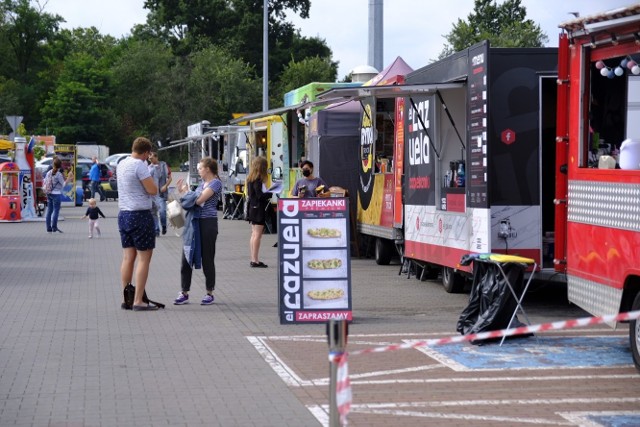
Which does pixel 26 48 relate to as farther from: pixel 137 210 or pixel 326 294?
pixel 326 294

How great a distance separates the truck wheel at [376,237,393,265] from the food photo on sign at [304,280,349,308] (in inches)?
292

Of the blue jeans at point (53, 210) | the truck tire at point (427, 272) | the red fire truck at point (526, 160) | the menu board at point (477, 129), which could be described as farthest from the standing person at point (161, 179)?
the menu board at point (477, 129)

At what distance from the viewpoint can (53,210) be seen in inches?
1072

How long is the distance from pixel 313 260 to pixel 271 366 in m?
2.47

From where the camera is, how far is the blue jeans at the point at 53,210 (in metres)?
27.0

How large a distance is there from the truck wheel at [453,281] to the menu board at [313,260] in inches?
127

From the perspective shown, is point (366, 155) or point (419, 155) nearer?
point (419, 155)

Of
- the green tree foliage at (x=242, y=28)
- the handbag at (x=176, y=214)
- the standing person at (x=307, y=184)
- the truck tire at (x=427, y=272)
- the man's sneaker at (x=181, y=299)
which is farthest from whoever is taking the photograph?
the green tree foliage at (x=242, y=28)

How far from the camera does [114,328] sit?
11.7 meters

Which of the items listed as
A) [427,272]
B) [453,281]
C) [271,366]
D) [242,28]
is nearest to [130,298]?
[271,366]

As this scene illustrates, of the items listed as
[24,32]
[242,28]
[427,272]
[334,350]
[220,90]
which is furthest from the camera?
[24,32]

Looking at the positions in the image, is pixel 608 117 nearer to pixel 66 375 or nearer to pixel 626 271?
pixel 626 271

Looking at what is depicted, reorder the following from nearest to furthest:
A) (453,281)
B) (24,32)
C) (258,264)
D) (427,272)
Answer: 1. (453,281)
2. (427,272)
3. (258,264)
4. (24,32)

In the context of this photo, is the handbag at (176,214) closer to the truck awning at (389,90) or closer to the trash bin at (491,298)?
the truck awning at (389,90)
